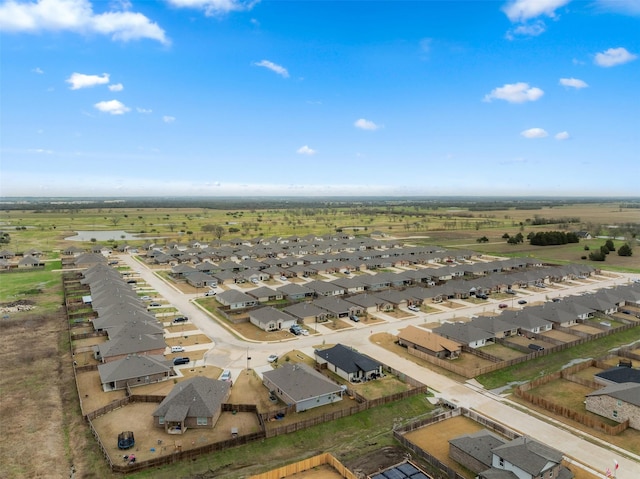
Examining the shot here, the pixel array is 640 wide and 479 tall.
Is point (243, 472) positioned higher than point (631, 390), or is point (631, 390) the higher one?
point (631, 390)

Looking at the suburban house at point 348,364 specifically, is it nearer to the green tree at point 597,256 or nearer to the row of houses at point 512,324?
the row of houses at point 512,324

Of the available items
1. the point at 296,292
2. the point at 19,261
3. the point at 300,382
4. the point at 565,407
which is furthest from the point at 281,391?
the point at 19,261

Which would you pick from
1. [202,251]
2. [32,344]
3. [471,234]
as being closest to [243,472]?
[32,344]

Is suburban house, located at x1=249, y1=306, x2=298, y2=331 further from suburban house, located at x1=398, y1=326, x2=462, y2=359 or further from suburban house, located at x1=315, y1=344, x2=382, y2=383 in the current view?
suburban house, located at x1=398, y1=326, x2=462, y2=359

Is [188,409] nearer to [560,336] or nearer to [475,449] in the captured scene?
[475,449]

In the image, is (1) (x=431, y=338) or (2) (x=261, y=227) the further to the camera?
(2) (x=261, y=227)

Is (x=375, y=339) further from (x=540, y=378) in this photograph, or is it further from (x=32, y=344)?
(x=32, y=344)
